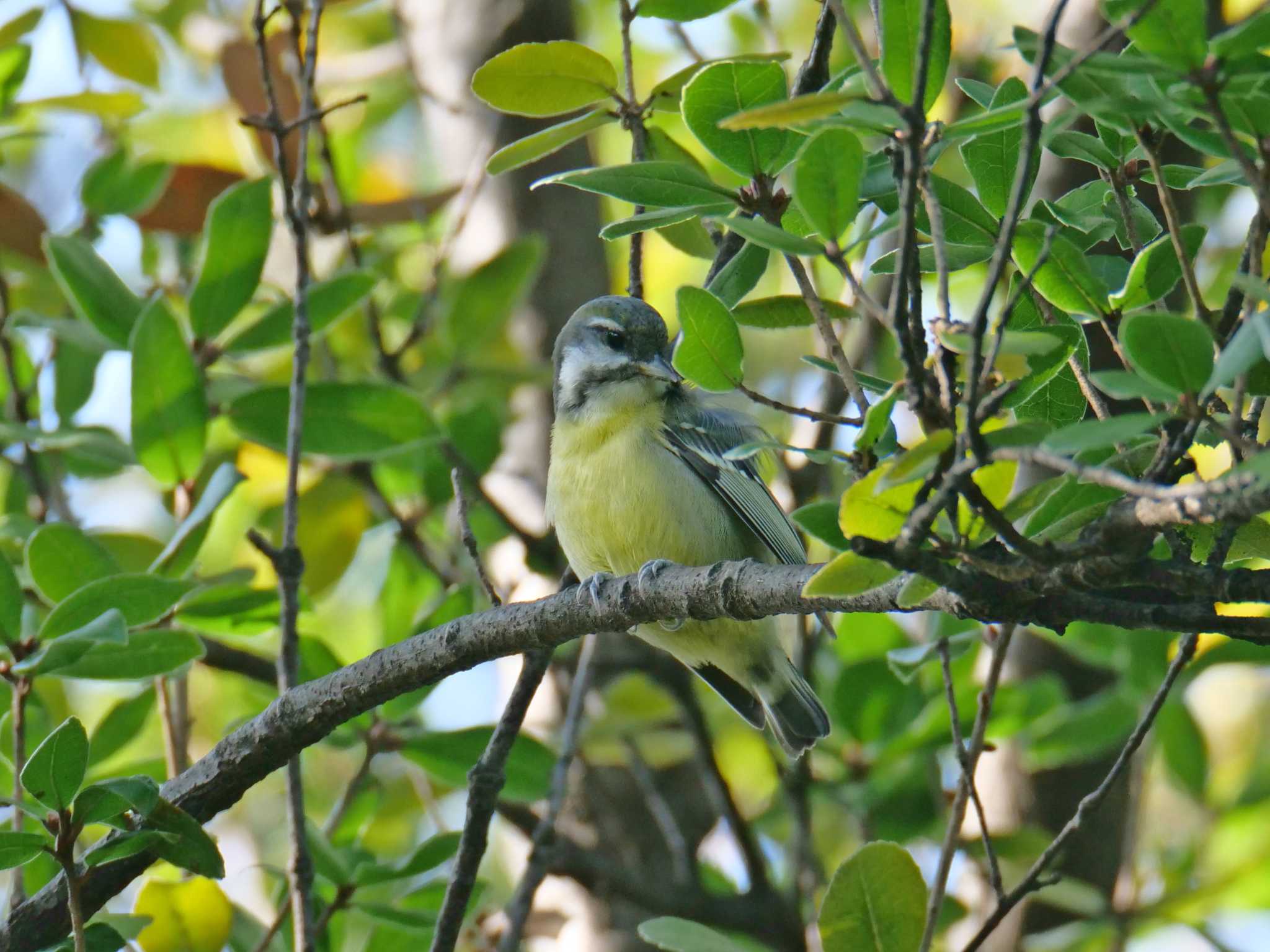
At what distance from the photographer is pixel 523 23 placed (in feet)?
17.5

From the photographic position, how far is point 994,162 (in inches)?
75.7

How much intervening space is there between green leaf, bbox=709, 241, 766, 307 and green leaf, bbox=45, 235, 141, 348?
5.83 ft

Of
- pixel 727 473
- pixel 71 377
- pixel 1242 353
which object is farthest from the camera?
pixel 71 377

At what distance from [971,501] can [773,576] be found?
2.00 ft

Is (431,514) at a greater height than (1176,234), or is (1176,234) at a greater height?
(1176,234)

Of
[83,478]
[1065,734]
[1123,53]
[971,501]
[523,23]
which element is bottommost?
[1065,734]

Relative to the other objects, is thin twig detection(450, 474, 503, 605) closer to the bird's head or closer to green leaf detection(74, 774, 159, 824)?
green leaf detection(74, 774, 159, 824)

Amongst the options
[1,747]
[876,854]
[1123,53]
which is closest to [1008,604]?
[1123,53]

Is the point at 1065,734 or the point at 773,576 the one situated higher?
the point at 773,576

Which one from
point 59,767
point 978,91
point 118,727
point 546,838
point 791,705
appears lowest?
point 791,705

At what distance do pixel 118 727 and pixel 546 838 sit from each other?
42.0 inches

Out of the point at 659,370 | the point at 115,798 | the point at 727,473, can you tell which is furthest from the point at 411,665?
the point at 659,370

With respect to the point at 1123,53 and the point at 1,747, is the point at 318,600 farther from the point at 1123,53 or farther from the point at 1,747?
the point at 1123,53

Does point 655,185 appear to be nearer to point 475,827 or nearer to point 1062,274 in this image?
point 1062,274
